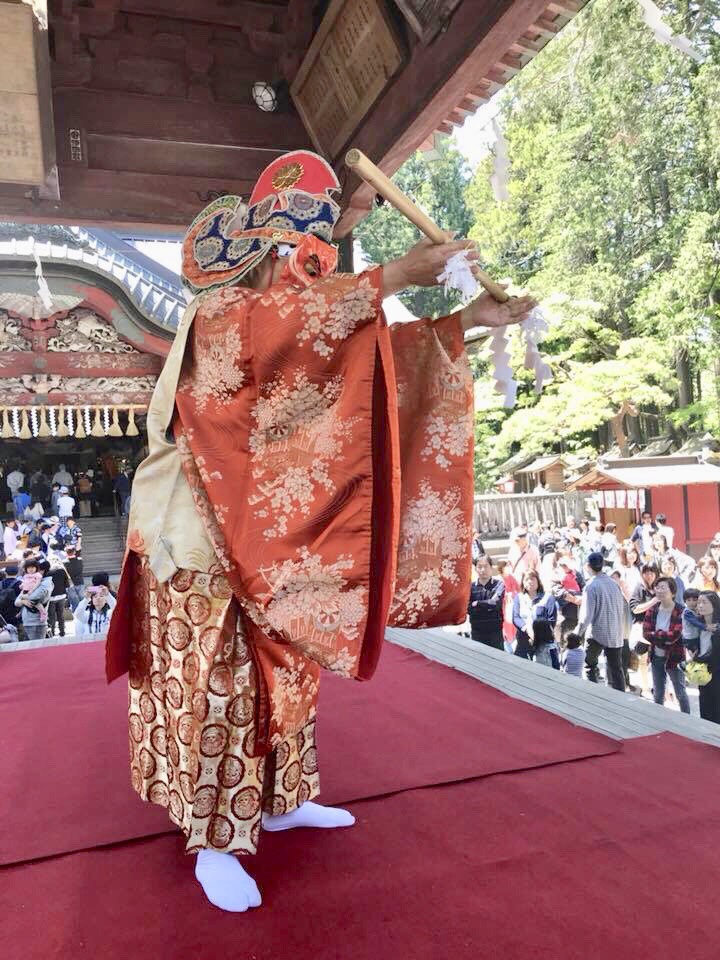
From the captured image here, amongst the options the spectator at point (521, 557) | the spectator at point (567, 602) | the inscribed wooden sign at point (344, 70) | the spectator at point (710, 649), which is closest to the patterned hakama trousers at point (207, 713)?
the inscribed wooden sign at point (344, 70)

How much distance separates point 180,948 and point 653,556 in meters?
4.82

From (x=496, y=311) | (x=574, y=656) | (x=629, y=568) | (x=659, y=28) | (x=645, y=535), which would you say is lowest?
(x=574, y=656)

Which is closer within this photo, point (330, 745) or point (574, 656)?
point (330, 745)

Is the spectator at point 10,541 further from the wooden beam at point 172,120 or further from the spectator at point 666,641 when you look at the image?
the spectator at point 666,641

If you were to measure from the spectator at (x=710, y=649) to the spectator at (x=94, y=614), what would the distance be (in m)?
3.73

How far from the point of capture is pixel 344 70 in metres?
2.82

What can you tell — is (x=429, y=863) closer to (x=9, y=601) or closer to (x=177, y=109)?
(x=177, y=109)

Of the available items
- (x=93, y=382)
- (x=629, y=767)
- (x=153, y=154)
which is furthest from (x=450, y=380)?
(x=93, y=382)

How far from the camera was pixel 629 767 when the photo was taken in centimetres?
195

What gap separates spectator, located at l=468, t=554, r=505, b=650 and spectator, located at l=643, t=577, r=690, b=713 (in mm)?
1045

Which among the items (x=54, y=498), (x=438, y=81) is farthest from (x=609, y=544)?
(x=54, y=498)

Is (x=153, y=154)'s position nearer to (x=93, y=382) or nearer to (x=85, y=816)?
(x=85, y=816)

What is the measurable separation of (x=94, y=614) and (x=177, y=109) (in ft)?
10.8

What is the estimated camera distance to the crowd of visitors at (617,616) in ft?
12.4
